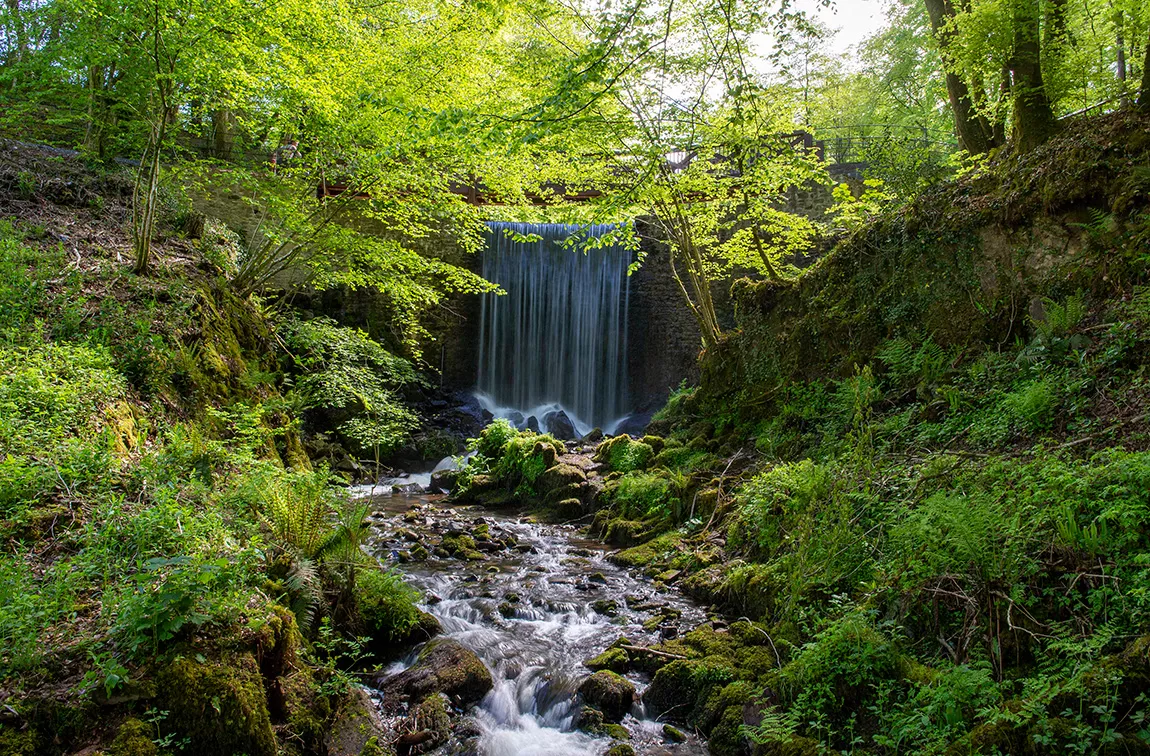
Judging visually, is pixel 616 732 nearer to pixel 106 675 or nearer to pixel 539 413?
pixel 106 675

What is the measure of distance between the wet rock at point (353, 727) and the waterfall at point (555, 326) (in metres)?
13.9

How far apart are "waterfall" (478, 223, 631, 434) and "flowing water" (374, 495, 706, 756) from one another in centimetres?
909

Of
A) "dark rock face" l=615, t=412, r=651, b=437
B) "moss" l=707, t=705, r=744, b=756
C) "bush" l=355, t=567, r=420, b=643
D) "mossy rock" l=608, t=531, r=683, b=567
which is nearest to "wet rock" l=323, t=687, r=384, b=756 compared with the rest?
"bush" l=355, t=567, r=420, b=643

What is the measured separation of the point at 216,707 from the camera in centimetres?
273

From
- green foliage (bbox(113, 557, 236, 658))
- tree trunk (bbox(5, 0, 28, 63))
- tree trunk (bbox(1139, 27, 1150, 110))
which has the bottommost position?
green foliage (bbox(113, 557, 236, 658))

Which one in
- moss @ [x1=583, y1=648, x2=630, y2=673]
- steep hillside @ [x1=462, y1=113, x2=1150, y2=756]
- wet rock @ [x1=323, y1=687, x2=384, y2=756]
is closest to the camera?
steep hillside @ [x1=462, y1=113, x2=1150, y2=756]

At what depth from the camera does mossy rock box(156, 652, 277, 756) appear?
2.69m

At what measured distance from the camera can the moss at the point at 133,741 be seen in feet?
8.10

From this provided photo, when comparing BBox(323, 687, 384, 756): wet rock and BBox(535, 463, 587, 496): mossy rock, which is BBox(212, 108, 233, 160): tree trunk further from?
BBox(323, 687, 384, 756): wet rock

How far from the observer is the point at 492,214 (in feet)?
30.0

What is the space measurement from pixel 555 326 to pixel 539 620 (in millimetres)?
12701

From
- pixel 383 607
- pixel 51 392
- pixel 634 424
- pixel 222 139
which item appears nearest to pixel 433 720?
pixel 383 607

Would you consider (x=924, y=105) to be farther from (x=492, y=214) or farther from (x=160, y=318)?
(x=160, y=318)

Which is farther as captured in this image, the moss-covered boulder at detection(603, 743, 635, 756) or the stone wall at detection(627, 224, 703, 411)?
the stone wall at detection(627, 224, 703, 411)
